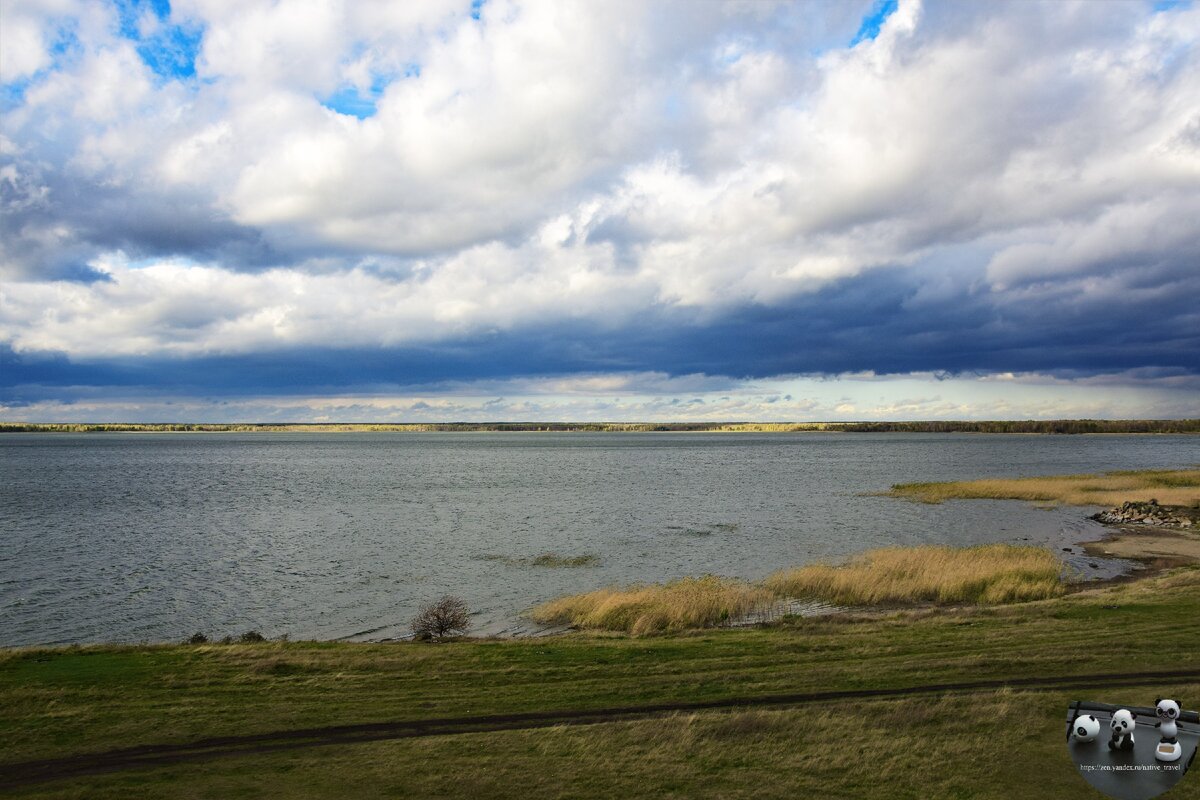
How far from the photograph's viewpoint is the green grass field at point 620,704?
11.8 metres

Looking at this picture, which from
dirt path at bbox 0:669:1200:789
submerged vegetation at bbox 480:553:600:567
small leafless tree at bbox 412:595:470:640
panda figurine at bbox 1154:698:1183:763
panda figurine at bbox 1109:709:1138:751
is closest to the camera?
panda figurine at bbox 1154:698:1183:763

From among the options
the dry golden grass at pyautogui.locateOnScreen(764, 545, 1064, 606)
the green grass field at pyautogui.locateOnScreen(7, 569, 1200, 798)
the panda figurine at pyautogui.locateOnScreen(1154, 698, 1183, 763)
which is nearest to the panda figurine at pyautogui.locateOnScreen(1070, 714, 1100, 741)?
the panda figurine at pyautogui.locateOnScreen(1154, 698, 1183, 763)

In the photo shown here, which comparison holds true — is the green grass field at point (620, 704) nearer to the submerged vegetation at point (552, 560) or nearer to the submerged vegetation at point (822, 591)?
the submerged vegetation at point (822, 591)

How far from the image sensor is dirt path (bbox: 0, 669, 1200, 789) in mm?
12445

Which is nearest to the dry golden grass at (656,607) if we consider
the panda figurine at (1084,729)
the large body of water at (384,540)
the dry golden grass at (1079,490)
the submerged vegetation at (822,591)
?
the submerged vegetation at (822,591)

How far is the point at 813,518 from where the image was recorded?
60.4 metres

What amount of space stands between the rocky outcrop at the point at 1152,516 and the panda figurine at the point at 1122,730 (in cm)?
5393

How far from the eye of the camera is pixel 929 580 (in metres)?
32.0

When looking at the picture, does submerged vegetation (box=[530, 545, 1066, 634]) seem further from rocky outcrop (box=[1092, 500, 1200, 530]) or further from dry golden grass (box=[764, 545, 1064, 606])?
rocky outcrop (box=[1092, 500, 1200, 530])

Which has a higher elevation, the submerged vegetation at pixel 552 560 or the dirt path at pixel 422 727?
the dirt path at pixel 422 727

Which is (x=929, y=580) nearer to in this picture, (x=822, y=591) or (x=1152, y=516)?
(x=822, y=591)

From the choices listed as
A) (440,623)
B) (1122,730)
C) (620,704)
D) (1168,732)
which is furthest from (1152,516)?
(1122,730)

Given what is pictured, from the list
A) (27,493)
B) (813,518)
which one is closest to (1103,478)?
(813,518)

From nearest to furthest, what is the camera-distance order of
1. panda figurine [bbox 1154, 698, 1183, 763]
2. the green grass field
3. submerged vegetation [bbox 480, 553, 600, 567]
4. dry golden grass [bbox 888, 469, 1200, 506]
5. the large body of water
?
panda figurine [bbox 1154, 698, 1183, 763] < the green grass field < the large body of water < submerged vegetation [bbox 480, 553, 600, 567] < dry golden grass [bbox 888, 469, 1200, 506]
